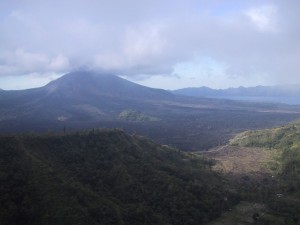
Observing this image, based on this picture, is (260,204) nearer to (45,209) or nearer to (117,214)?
(117,214)

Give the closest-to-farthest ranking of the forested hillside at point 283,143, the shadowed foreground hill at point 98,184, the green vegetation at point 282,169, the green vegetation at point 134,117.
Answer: the shadowed foreground hill at point 98,184 < the green vegetation at point 282,169 < the forested hillside at point 283,143 < the green vegetation at point 134,117

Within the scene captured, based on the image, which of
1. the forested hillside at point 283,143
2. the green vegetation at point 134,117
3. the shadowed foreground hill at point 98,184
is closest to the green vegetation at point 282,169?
the forested hillside at point 283,143

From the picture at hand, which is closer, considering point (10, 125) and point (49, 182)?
point (49, 182)

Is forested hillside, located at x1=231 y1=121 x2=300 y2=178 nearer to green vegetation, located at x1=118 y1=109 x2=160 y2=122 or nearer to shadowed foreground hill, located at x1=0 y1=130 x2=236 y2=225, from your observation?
shadowed foreground hill, located at x1=0 y1=130 x2=236 y2=225

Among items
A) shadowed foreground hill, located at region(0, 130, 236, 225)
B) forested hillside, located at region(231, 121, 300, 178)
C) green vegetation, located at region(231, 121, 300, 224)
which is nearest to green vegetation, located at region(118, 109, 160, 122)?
green vegetation, located at region(231, 121, 300, 224)

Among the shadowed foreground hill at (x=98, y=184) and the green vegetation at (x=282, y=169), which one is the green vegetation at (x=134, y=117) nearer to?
the green vegetation at (x=282, y=169)

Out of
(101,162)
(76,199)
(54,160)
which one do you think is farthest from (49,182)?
(101,162)

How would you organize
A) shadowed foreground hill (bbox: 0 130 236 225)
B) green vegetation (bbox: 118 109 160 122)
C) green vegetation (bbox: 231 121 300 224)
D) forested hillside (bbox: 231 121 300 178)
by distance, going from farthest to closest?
green vegetation (bbox: 118 109 160 122), forested hillside (bbox: 231 121 300 178), green vegetation (bbox: 231 121 300 224), shadowed foreground hill (bbox: 0 130 236 225)

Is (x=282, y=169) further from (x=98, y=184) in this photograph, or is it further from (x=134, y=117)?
(x=134, y=117)

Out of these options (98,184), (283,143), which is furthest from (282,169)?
(98,184)
